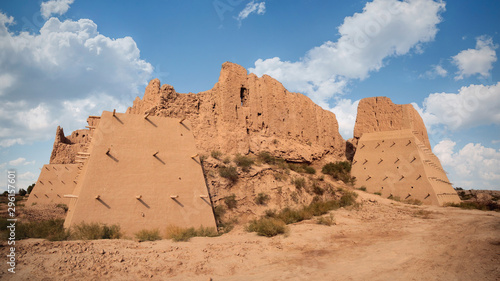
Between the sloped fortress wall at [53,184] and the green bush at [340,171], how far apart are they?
19.3m

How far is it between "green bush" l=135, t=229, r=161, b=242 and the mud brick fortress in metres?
0.55

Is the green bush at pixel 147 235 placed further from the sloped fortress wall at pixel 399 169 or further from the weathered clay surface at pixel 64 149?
the weathered clay surface at pixel 64 149

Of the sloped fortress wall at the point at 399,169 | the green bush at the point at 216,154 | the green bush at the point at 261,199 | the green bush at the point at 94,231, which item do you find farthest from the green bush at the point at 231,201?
the sloped fortress wall at the point at 399,169

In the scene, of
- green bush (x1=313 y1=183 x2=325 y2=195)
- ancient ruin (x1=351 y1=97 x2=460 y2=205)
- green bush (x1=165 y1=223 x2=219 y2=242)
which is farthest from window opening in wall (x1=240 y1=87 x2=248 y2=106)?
green bush (x1=165 y1=223 x2=219 y2=242)

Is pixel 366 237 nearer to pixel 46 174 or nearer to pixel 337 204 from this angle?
pixel 337 204

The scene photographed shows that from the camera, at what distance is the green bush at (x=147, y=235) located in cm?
881

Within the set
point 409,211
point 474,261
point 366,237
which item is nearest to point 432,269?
point 474,261

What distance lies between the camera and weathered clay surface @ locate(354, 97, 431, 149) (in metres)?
20.5

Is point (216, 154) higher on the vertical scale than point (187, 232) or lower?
higher

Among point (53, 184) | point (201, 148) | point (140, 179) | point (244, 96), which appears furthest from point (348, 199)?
point (53, 184)

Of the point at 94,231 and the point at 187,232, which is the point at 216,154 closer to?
the point at 187,232

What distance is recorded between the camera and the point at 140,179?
34.3 ft

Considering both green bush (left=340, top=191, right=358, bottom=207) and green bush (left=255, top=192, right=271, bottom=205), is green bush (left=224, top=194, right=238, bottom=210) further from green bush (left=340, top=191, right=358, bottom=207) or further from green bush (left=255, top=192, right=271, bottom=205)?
→ green bush (left=340, top=191, right=358, bottom=207)

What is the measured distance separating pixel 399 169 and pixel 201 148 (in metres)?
13.4
